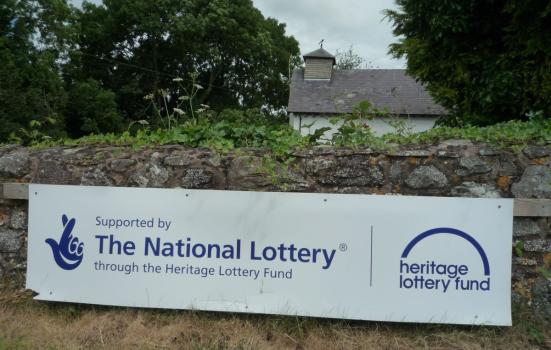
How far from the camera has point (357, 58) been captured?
41.5 meters

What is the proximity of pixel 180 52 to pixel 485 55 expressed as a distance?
2253 centimetres

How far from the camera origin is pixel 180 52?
26.7 meters

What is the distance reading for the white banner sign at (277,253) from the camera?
309 cm

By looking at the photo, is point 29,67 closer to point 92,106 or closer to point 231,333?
point 92,106

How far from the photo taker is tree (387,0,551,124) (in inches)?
243

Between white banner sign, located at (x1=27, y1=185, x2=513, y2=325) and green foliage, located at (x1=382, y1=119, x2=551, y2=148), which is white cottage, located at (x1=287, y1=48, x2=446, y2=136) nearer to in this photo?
green foliage, located at (x1=382, y1=119, x2=551, y2=148)

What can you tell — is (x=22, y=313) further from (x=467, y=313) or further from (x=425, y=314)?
(x=467, y=313)

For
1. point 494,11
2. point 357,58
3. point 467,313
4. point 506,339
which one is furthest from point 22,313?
point 357,58

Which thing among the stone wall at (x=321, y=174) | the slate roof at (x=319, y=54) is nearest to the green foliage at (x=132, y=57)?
the slate roof at (x=319, y=54)

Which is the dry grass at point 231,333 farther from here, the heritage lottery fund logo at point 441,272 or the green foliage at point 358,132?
the green foliage at point 358,132

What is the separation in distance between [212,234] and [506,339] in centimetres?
221

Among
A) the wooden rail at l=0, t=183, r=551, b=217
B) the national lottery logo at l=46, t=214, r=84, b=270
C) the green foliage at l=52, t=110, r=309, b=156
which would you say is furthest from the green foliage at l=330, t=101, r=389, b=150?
the national lottery logo at l=46, t=214, r=84, b=270

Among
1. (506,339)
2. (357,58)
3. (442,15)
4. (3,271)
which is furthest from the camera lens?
(357,58)

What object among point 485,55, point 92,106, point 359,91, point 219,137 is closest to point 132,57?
point 92,106
